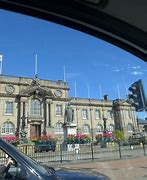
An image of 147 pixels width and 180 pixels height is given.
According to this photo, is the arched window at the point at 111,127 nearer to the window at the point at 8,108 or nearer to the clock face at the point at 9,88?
the window at the point at 8,108

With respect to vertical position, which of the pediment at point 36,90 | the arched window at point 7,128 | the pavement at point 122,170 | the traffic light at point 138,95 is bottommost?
the pavement at point 122,170

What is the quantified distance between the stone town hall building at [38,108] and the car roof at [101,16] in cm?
4223

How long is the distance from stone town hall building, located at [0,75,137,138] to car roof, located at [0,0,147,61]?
139ft

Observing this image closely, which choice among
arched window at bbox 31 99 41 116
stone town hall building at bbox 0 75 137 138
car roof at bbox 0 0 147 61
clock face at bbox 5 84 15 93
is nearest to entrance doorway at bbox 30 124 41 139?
stone town hall building at bbox 0 75 137 138

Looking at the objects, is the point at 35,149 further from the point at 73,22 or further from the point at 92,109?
the point at 92,109

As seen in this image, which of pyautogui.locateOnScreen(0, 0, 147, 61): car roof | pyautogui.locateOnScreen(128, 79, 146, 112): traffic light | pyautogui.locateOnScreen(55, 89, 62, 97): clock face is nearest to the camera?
pyautogui.locateOnScreen(0, 0, 147, 61): car roof

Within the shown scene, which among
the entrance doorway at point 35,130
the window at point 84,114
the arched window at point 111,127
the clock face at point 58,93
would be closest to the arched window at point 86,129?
the window at point 84,114

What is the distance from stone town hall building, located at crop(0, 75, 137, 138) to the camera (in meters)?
45.0

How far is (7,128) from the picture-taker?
4450 cm

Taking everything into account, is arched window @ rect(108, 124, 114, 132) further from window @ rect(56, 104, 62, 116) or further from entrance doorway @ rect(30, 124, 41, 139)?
entrance doorway @ rect(30, 124, 41, 139)

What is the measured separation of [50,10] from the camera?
309 centimetres

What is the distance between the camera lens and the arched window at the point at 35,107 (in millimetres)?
47400

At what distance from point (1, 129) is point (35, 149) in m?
24.3

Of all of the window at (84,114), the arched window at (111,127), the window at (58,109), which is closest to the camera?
the window at (58,109)
